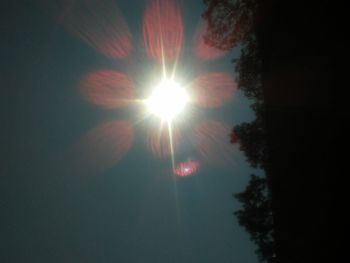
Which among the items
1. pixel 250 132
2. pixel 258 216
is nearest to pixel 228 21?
pixel 250 132

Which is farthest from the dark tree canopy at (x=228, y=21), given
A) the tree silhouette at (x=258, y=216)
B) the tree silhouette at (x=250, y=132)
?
the tree silhouette at (x=258, y=216)

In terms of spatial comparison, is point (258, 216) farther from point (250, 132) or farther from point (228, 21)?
point (228, 21)

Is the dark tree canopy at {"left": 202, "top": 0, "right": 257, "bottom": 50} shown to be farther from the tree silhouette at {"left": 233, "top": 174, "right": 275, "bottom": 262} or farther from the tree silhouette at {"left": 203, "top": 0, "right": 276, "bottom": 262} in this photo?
the tree silhouette at {"left": 233, "top": 174, "right": 275, "bottom": 262}

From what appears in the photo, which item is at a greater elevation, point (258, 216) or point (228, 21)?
point (228, 21)

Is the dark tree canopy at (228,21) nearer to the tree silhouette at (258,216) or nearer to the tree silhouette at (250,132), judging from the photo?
the tree silhouette at (250,132)

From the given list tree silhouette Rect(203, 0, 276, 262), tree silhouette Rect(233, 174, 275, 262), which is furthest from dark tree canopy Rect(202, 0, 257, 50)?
tree silhouette Rect(233, 174, 275, 262)

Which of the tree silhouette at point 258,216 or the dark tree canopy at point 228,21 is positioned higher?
the dark tree canopy at point 228,21

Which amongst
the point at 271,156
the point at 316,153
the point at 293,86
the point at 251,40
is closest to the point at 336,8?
the point at 293,86

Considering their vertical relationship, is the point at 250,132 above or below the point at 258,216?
above
